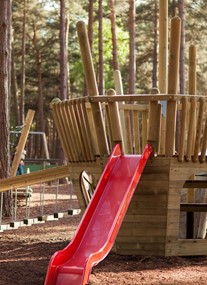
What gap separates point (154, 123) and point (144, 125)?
1.10 meters

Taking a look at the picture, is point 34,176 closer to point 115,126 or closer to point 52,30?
point 115,126

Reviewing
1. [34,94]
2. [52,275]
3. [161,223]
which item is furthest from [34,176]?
[34,94]

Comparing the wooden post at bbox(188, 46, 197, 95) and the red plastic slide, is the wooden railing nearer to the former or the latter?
the red plastic slide

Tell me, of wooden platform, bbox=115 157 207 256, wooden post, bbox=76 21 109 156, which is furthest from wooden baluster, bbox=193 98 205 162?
wooden post, bbox=76 21 109 156

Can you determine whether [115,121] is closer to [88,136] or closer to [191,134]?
[88,136]

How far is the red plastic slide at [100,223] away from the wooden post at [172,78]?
0.32 m

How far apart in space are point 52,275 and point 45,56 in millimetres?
39938

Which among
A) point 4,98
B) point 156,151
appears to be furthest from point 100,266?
point 4,98

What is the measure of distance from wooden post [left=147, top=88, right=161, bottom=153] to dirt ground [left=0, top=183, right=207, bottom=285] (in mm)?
1555

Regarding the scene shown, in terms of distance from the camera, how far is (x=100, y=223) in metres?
8.89

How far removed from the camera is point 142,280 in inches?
338

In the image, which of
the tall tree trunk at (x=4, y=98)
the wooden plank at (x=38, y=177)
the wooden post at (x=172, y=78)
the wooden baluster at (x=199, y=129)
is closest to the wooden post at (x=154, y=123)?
the wooden post at (x=172, y=78)

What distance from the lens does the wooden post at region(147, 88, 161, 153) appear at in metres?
10.1

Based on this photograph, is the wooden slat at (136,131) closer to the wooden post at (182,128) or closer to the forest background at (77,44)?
the wooden post at (182,128)
